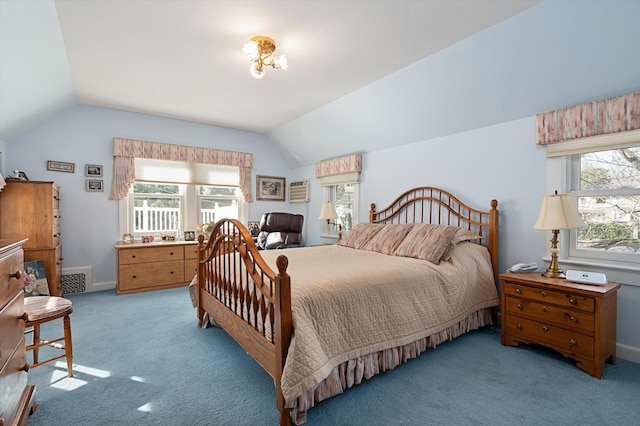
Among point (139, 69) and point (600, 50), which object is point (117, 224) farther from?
point (600, 50)

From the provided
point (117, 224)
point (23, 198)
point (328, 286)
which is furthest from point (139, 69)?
point (328, 286)

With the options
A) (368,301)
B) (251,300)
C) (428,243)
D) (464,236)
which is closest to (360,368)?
(368,301)

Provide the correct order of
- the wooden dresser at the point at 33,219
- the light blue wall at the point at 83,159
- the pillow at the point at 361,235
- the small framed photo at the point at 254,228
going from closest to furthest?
1. the wooden dresser at the point at 33,219
2. the pillow at the point at 361,235
3. the light blue wall at the point at 83,159
4. the small framed photo at the point at 254,228

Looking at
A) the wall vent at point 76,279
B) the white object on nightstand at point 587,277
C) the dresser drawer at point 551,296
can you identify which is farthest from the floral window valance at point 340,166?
the wall vent at point 76,279

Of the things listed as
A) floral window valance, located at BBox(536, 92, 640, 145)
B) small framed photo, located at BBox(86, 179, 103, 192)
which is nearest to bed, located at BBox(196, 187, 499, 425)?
floral window valance, located at BBox(536, 92, 640, 145)

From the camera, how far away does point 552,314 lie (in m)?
2.32

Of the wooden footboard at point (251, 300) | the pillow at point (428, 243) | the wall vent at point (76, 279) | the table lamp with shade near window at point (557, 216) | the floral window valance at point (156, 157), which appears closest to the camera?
the wooden footboard at point (251, 300)

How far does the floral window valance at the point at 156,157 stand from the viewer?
174 inches

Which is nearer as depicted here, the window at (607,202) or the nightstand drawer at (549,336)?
the nightstand drawer at (549,336)

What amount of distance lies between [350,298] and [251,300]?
664mm

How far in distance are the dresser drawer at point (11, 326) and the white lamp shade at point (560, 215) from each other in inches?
129

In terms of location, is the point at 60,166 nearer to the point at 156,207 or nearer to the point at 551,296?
the point at 156,207

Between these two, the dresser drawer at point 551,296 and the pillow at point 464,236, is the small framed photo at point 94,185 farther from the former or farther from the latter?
the dresser drawer at point 551,296

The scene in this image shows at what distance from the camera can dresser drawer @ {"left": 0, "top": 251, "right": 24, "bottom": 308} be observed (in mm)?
1284
